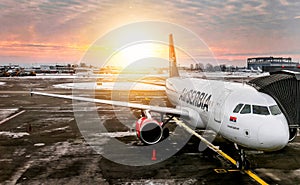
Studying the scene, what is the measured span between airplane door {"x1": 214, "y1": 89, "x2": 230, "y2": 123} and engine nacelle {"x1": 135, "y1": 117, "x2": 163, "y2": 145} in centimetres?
438

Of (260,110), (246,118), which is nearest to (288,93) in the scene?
(260,110)

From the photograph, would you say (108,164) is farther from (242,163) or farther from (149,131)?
(242,163)

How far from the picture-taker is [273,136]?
40.3 feet

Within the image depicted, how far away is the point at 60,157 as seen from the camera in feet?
55.1

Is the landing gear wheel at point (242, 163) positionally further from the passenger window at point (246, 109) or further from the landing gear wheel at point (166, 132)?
the landing gear wheel at point (166, 132)

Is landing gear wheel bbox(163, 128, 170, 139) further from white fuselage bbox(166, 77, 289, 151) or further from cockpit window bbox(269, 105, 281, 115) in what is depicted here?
cockpit window bbox(269, 105, 281, 115)

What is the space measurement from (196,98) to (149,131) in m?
4.27

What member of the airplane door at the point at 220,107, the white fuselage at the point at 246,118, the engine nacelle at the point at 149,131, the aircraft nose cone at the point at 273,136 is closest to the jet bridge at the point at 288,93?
the white fuselage at the point at 246,118

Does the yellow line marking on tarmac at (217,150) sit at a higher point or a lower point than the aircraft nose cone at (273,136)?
lower

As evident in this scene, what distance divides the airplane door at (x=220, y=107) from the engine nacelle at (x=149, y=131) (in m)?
4.38

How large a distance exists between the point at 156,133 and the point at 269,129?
27.2 feet

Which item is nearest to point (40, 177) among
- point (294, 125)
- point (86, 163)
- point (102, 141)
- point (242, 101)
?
point (86, 163)

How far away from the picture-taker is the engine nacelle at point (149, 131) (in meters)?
18.5

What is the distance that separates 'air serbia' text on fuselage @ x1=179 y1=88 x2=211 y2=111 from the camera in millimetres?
18272
